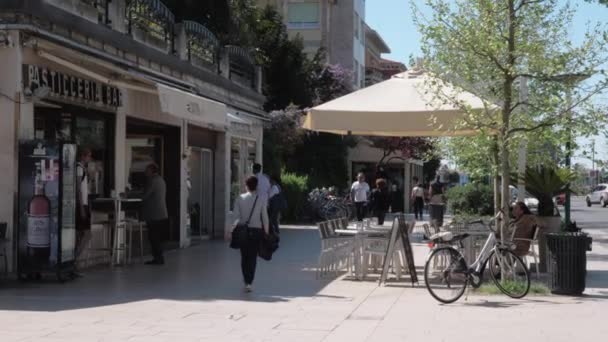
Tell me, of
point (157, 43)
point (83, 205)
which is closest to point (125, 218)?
point (83, 205)

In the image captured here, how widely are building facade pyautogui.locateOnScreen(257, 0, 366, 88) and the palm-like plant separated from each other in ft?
117

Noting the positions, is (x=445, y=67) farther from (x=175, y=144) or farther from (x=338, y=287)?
(x=175, y=144)

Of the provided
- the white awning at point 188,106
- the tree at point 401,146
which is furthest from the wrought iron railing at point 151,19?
the tree at point 401,146

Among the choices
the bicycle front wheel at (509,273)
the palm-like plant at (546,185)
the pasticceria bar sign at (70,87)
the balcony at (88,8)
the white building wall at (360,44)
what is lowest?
the bicycle front wheel at (509,273)

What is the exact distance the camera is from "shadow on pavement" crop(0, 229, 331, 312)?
10.7 metres

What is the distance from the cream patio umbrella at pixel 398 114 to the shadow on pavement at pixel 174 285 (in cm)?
249

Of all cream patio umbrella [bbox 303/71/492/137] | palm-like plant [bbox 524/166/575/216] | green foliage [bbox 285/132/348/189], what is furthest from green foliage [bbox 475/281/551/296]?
green foliage [bbox 285/132/348/189]

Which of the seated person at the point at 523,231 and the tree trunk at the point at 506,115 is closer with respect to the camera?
the tree trunk at the point at 506,115

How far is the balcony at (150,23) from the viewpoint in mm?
15484

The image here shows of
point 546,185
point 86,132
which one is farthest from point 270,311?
point 546,185

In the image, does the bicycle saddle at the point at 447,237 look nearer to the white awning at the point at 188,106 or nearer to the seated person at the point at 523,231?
the seated person at the point at 523,231

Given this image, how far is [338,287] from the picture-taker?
12281mm

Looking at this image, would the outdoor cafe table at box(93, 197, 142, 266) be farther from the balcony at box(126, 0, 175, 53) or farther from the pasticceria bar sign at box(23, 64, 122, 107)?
the balcony at box(126, 0, 175, 53)

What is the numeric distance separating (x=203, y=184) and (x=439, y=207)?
5904mm
